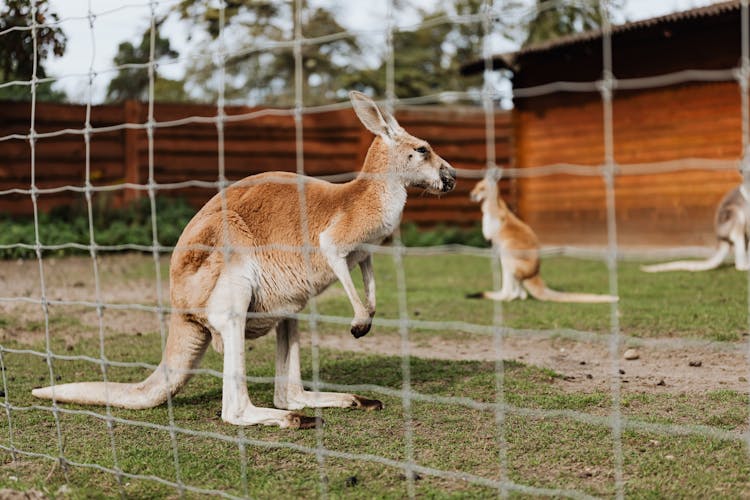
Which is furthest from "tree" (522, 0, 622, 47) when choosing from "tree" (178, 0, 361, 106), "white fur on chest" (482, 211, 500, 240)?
"white fur on chest" (482, 211, 500, 240)

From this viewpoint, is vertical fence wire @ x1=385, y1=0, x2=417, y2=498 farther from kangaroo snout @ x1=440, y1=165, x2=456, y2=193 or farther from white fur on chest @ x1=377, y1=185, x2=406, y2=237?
kangaroo snout @ x1=440, y1=165, x2=456, y2=193

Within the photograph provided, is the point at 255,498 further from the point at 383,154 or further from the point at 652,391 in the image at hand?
the point at 652,391

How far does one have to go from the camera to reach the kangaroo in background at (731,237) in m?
8.19

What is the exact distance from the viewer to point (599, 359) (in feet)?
14.7

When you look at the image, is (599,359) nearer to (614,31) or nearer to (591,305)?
(591,305)

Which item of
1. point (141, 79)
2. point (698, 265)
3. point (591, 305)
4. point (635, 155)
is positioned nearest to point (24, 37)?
point (591, 305)

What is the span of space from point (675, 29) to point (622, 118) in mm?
1474

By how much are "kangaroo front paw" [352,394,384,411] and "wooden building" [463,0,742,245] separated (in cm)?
704

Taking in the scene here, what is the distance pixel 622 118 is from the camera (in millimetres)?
11953

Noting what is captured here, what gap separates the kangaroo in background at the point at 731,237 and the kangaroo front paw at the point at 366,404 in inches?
214

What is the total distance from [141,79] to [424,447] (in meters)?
17.2

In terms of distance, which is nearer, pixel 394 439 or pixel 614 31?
pixel 394 439

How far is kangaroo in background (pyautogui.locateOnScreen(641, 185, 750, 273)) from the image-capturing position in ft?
26.9

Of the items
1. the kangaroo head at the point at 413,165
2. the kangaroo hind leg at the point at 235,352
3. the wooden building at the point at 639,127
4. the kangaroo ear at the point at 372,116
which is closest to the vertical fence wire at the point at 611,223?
the kangaroo head at the point at 413,165
